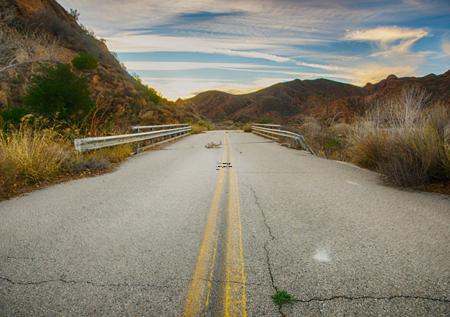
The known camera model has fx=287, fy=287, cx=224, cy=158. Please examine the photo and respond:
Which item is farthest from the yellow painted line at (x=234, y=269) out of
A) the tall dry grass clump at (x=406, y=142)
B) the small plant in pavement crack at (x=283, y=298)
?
the tall dry grass clump at (x=406, y=142)

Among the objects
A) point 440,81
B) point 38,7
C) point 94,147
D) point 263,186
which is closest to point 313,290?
point 263,186

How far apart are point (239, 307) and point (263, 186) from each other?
4.41 meters

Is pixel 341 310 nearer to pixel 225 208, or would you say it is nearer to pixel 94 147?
pixel 225 208

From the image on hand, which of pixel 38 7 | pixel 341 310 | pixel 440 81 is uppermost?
pixel 38 7

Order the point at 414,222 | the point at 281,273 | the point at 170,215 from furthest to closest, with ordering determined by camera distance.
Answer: the point at 170,215 → the point at 414,222 → the point at 281,273

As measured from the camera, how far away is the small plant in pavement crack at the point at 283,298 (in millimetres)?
2389

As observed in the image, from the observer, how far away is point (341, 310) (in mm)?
2289

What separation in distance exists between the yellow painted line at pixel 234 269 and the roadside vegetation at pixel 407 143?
4.35m

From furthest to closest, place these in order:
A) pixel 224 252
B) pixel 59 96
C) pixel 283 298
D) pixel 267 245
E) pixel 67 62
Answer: pixel 67 62, pixel 59 96, pixel 267 245, pixel 224 252, pixel 283 298

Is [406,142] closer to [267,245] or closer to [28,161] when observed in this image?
[267,245]

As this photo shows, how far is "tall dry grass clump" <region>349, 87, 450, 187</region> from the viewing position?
21.0 ft

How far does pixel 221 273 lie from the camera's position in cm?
284

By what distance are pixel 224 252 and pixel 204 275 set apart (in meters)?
0.53

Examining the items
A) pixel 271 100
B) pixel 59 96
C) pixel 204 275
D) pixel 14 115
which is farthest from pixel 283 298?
pixel 271 100
